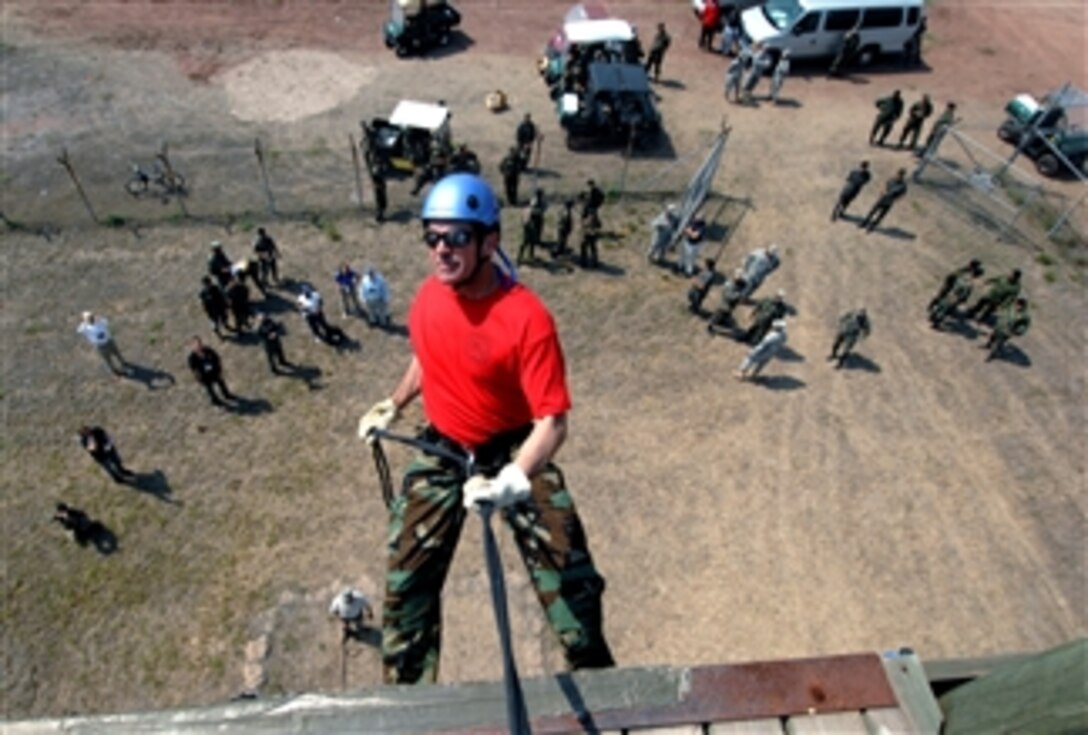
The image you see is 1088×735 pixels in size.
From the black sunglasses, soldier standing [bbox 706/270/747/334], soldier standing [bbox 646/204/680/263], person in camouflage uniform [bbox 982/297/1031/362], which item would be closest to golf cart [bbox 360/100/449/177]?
soldier standing [bbox 646/204/680/263]

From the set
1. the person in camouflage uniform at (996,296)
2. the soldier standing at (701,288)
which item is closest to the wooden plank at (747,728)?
the soldier standing at (701,288)

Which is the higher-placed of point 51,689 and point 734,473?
point 734,473

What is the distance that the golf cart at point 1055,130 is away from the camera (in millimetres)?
24016

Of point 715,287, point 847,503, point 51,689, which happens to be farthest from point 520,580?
point 715,287

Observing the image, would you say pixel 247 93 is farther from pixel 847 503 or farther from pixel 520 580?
pixel 847 503

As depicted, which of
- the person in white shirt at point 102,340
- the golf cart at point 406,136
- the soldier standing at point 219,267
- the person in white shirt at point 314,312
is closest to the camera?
the person in white shirt at point 102,340

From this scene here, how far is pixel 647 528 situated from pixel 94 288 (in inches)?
634

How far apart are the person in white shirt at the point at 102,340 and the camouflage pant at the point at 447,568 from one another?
507 inches

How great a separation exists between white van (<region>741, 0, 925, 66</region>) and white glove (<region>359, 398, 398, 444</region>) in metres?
26.0

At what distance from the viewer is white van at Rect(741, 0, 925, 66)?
27484 millimetres

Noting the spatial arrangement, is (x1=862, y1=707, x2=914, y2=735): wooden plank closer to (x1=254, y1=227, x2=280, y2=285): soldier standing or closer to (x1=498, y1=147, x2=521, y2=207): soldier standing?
(x1=254, y1=227, x2=280, y2=285): soldier standing

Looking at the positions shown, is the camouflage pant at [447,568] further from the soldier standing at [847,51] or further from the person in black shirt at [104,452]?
the soldier standing at [847,51]

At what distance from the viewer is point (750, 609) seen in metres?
13.9

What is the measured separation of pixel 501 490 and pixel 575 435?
36.5ft
